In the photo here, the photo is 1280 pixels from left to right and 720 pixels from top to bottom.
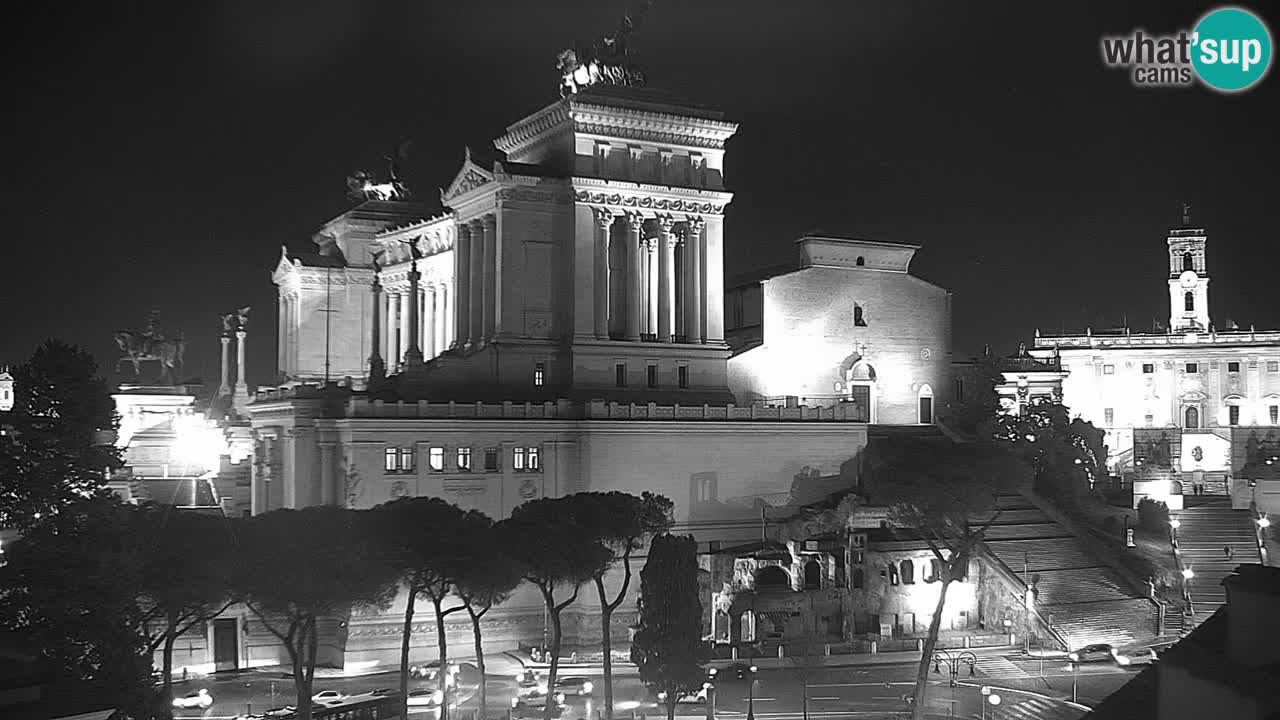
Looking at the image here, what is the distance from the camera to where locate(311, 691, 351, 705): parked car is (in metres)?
52.7

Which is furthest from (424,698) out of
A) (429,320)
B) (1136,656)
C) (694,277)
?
(429,320)

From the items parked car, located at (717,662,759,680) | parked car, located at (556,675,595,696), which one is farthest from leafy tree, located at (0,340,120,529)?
parked car, located at (717,662,759,680)

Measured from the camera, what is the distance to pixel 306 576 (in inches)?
1786

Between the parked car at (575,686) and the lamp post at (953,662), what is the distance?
1552cm

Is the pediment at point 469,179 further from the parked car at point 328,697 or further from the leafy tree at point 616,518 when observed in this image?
the parked car at point 328,697

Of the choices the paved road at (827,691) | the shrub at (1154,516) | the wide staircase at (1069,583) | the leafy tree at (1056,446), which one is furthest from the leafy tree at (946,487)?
the shrub at (1154,516)

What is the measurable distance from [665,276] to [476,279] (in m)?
11.6

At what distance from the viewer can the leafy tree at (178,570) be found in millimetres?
43156

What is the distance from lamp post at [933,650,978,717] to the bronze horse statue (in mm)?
66062

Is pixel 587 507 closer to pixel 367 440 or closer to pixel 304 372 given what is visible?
pixel 367 440

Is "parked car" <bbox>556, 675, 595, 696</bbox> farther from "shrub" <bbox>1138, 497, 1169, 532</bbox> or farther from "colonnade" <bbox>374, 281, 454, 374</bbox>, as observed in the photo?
"shrub" <bbox>1138, 497, 1169, 532</bbox>

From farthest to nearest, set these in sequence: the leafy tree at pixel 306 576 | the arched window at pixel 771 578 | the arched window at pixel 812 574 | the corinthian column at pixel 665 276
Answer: the corinthian column at pixel 665 276 < the arched window at pixel 812 574 < the arched window at pixel 771 578 < the leafy tree at pixel 306 576

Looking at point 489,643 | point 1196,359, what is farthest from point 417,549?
point 1196,359

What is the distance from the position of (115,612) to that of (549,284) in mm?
39641
